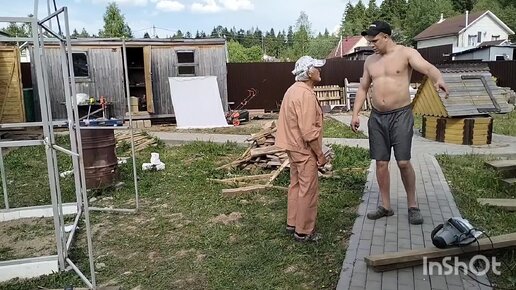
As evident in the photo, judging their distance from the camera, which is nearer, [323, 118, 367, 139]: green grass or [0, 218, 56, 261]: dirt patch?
[0, 218, 56, 261]: dirt patch

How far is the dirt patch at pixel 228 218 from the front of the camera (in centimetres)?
486

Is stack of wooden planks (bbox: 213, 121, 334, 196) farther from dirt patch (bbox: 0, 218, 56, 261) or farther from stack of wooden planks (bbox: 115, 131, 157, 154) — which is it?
stack of wooden planks (bbox: 115, 131, 157, 154)

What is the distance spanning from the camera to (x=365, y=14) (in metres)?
75.6

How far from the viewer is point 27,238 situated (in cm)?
460

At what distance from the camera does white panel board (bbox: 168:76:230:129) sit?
13555 mm

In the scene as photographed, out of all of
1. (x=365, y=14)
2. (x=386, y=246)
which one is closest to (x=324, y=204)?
(x=386, y=246)

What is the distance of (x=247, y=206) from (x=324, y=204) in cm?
99

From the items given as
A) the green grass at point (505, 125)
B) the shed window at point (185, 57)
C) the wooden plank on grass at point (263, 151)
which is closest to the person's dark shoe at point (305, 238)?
the wooden plank on grass at point (263, 151)

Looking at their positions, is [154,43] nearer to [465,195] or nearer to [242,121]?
[242,121]

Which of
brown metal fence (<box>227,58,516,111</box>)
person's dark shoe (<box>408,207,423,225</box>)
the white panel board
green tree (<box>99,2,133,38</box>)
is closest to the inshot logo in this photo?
person's dark shoe (<box>408,207,423,225</box>)

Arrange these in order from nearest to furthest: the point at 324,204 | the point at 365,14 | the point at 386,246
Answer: the point at 386,246
the point at 324,204
the point at 365,14

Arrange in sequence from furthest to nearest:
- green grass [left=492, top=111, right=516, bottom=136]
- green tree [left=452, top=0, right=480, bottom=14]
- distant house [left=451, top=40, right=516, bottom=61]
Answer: green tree [left=452, top=0, right=480, bottom=14] < distant house [left=451, top=40, right=516, bottom=61] < green grass [left=492, top=111, right=516, bottom=136]

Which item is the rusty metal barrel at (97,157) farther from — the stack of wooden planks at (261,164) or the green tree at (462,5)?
the green tree at (462,5)

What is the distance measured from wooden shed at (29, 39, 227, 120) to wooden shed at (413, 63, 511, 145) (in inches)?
290
